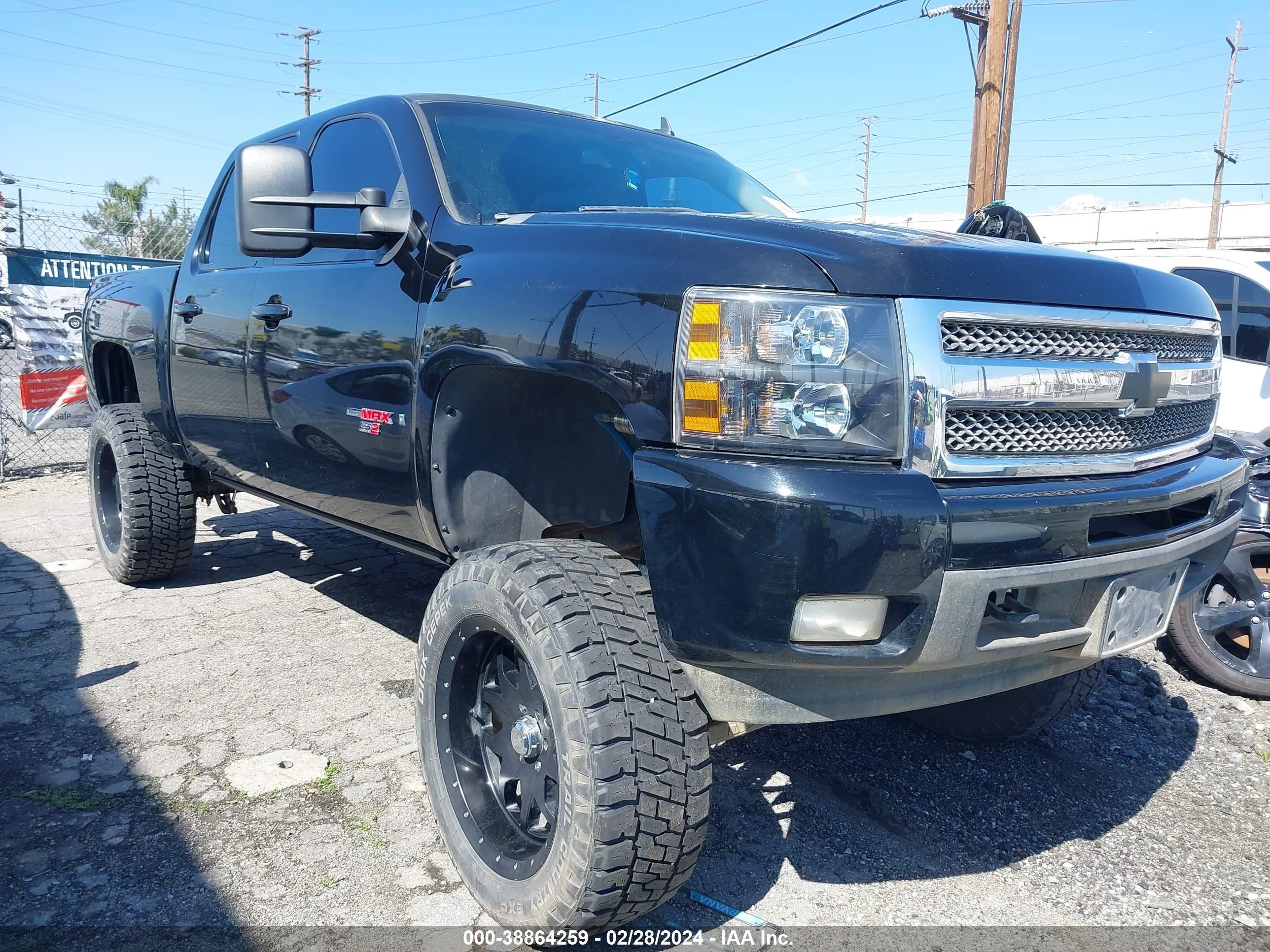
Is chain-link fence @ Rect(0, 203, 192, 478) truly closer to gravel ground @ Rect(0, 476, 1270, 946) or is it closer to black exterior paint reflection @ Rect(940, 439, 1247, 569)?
gravel ground @ Rect(0, 476, 1270, 946)

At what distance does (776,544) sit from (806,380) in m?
0.32

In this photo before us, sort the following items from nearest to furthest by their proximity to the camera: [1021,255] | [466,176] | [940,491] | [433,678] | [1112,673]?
[940,491] → [1021,255] → [433,678] → [466,176] → [1112,673]

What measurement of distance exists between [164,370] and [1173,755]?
4.19m

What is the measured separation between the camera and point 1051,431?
1969mm

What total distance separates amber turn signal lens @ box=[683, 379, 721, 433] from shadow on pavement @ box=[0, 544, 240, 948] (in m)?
1.53

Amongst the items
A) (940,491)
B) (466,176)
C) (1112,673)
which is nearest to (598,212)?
(466,176)

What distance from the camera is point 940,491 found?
176 cm

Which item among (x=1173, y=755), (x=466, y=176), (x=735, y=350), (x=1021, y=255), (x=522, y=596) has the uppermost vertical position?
(x=466, y=176)

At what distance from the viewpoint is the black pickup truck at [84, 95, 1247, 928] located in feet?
5.80

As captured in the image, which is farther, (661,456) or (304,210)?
(304,210)

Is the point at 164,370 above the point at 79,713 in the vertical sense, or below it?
above

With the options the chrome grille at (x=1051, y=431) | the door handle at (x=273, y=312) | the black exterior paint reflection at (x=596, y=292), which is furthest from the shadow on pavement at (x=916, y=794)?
the door handle at (x=273, y=312)

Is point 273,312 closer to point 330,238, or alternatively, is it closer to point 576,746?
point 330,238

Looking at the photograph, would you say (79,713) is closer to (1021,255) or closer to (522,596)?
(522,596)
